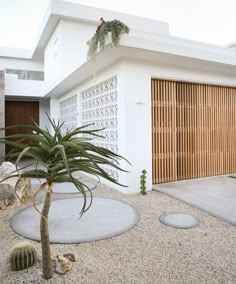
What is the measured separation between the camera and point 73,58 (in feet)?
33.8

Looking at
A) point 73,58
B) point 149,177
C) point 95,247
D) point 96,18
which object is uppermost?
point 96,18

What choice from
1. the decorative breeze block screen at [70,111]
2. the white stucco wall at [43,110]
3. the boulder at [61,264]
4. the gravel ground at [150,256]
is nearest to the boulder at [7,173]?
the gravel ground at [150,256]

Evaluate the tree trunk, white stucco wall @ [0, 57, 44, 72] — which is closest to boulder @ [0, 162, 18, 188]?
the tree trunk

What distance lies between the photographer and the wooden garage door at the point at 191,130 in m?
6.10

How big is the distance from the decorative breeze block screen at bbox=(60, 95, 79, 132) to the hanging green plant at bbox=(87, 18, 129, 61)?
425 centimetres

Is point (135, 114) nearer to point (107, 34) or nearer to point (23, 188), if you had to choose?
point (107, 34)

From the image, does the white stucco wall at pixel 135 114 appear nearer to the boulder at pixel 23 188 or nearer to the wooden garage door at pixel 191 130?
the wooden garage door at pixel 191 130

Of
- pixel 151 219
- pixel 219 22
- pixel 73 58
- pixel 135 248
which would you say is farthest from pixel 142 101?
pixel 219 22

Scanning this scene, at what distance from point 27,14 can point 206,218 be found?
1273 cm

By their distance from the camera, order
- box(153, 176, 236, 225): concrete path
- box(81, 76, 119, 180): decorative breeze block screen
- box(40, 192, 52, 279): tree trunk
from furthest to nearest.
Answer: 1. box(81, 76, 119, 180): decorative breeze block screen
2. box(153, 176, 236, 225): concrete path
3. box(40, 192, 52, 279): tree trunk

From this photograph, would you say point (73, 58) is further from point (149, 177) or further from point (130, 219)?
point (130, 219)

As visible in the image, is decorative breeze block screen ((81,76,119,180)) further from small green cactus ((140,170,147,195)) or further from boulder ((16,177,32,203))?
boulder ((16,177,32,203))

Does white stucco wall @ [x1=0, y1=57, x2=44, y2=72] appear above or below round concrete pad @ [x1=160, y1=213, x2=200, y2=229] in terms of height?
above

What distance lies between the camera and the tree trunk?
6.85 ft
